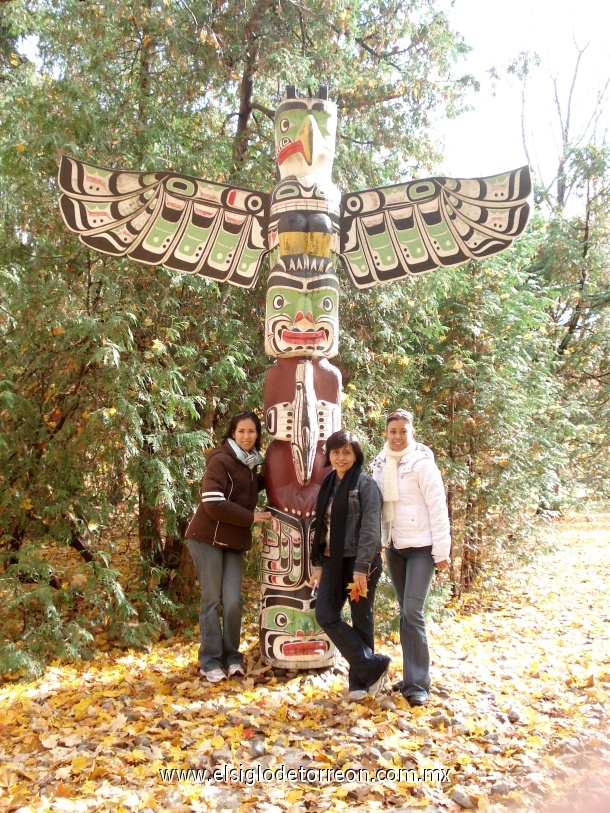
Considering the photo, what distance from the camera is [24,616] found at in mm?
4918

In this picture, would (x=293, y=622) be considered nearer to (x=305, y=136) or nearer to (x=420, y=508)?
(x=420, y=508)

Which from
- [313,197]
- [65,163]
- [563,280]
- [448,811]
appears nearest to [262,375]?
[313,197]

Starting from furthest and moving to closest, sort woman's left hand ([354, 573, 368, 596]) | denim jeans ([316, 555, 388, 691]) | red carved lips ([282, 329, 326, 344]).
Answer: red carved lips ([282, 329, 326, 344]), denim jeans ([316, 555, 388, 691]), woman's left hand ([354, 573, 368, 596])

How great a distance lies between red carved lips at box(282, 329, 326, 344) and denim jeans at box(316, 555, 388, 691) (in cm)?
152

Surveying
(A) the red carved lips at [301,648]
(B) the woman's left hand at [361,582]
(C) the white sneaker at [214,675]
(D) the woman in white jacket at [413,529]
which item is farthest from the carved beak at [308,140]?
(C) the white sneaker at [214,675]

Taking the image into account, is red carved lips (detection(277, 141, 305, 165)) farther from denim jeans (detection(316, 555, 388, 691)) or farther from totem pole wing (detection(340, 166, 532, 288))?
denim jeans (detection(316, 555, 388, 691))

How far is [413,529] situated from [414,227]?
2.49 meters

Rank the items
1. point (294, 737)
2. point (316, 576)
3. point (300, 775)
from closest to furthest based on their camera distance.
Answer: point (300, 775) < point (294, 737) < point (316, 576)

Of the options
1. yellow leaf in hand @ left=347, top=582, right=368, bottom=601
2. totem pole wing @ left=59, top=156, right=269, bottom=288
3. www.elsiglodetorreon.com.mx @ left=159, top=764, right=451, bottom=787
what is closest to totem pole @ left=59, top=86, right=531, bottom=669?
totem pole wing @ left=59, top=156, right=269, bottom=288

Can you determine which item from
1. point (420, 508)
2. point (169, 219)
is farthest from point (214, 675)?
point (169, 219)

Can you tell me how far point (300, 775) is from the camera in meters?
3.04

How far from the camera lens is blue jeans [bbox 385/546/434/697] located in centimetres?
378

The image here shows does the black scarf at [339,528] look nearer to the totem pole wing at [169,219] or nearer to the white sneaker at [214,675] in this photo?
the white sneaker at [214,675]

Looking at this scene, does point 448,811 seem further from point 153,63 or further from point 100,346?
point 153,63
